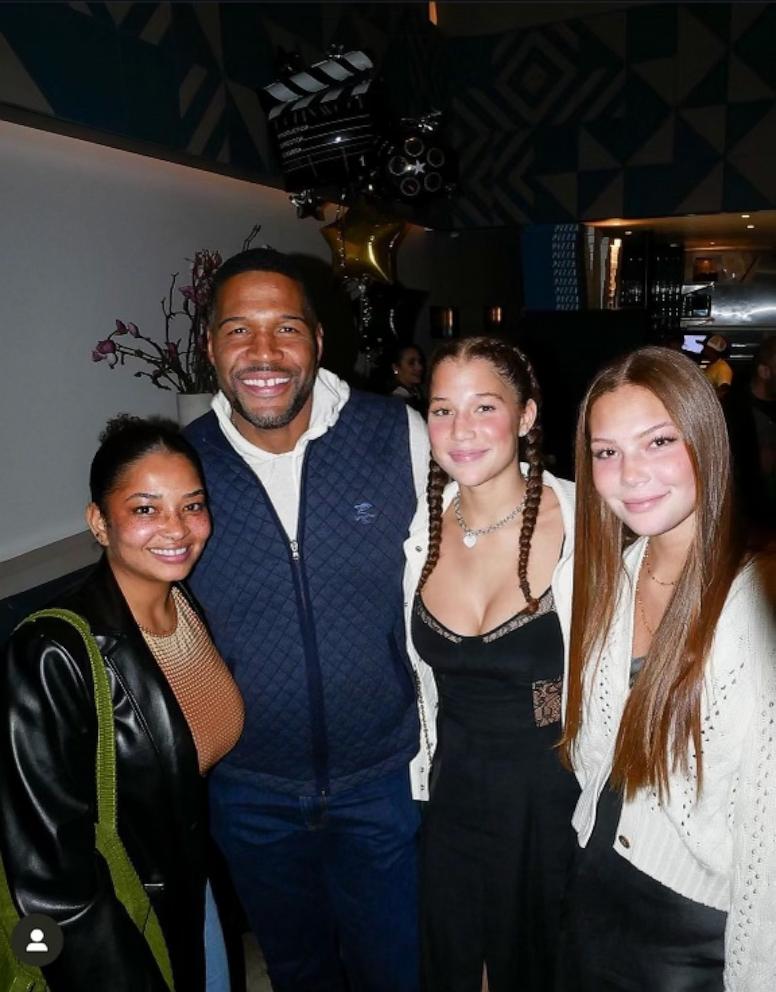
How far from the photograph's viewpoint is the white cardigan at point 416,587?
1.73 metres

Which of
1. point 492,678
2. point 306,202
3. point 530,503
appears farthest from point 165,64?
point 492,678

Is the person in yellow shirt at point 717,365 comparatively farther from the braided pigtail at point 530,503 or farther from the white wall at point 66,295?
the braided pigtail at point 530,503

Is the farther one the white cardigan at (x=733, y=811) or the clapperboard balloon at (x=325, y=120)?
the clapperboard balloon at (x=325, y=120)

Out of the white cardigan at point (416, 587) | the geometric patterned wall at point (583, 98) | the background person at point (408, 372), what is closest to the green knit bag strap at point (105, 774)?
the white cardigan at point (416, 587)

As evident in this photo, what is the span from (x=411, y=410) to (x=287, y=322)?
0.40 meters

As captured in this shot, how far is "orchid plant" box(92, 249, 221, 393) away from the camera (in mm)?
3205

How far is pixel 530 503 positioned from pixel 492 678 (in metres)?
0.42

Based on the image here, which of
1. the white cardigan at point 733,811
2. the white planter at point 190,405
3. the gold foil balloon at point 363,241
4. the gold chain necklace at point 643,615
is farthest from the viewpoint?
the gold foil balloon at point 363,241

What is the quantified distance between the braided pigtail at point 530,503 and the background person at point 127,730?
67 centimetres

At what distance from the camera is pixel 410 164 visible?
3803mm

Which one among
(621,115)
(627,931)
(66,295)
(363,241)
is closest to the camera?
(627,931)

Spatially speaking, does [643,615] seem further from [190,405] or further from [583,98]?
[583,98]

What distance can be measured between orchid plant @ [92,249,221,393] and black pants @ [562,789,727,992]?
233cm

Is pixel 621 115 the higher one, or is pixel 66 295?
pixel 621 115
